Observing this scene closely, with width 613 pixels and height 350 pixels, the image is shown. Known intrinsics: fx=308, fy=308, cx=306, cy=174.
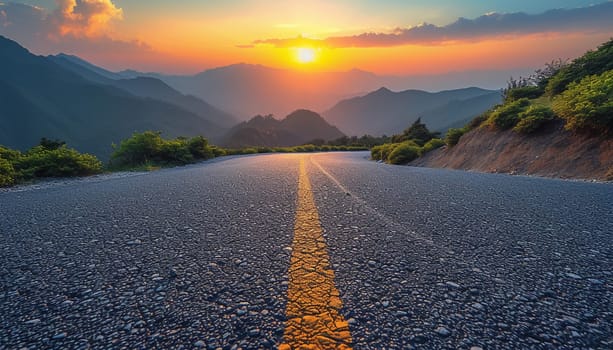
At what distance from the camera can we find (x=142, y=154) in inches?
584

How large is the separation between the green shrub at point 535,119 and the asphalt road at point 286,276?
794 cm

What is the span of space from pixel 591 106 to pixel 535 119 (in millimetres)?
1886

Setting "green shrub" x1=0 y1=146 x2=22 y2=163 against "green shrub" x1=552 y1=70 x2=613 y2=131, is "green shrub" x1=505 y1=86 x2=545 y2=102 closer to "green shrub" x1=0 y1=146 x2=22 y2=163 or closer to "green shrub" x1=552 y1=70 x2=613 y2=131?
"green shrub" x1=552 y1=70 x2=613 y2=131

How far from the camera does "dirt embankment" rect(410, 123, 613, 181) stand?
783 cm

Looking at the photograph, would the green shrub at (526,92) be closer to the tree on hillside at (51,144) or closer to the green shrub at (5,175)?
the green shrub at (5,175)

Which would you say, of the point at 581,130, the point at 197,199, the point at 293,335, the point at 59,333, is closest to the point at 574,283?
the point at 293,335

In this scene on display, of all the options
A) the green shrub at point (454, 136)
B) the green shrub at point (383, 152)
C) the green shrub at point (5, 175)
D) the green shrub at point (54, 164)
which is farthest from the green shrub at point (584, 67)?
the green shrub at point (5, 175)

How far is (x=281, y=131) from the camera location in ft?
403

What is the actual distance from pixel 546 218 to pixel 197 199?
→ 169 inches

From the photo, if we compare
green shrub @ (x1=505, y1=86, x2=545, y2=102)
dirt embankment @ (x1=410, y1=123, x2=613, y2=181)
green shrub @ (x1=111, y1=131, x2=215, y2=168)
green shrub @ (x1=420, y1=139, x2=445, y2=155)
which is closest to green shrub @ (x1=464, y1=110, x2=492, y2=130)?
dirt embankment @ (x1=410, y1=123, x2=613, y2=181)

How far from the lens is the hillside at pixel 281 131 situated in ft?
342

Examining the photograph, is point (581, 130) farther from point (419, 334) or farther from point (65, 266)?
point (65, 266)

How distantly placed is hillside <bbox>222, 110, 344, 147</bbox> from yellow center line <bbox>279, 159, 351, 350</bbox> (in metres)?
99.4

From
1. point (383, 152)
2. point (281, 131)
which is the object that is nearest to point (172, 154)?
point (383, 152)
